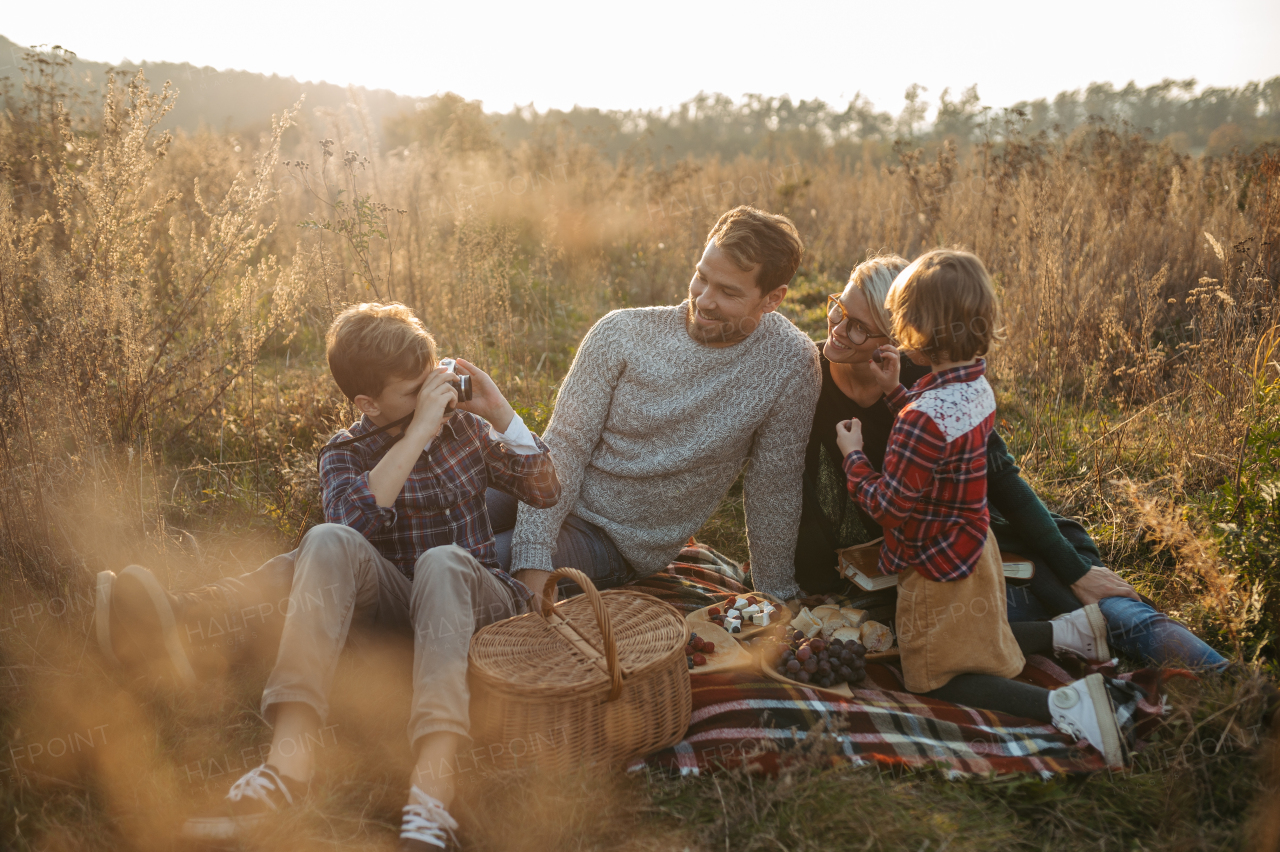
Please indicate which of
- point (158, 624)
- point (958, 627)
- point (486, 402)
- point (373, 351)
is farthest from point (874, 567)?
point (158, 624)

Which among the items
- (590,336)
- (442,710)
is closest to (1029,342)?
(590,336)

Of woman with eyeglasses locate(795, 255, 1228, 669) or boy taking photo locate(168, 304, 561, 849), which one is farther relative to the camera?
woman with eyeglasses locate(795, 255, 1228, 669)

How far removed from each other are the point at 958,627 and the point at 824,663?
0.38 metres

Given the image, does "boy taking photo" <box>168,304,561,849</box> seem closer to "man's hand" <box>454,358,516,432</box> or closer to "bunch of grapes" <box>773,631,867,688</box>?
"man's hand" <box>454,358,516,432</box>

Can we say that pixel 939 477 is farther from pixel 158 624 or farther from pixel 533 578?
pixel 158 624

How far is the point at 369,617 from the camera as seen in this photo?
2.02 m

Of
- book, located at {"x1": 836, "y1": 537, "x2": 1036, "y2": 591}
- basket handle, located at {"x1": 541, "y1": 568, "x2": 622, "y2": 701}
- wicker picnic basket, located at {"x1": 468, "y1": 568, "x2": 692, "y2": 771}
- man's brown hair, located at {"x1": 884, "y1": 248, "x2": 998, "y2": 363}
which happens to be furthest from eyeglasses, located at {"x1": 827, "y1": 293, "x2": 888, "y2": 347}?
basket handle, located at {"x1": 541, "y1": 568, "x2": 622, "y2": 701}

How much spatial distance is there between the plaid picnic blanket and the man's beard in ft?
3.34

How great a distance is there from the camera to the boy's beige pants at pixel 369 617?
173 centimetres

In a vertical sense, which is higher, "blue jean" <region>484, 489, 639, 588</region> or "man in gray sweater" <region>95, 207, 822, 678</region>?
"man in gray sweater" <region>95, 207, 822, 678</region>

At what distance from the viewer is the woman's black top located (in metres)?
2.38

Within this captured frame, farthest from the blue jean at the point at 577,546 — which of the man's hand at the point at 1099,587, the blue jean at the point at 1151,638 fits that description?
the man's hand at the point at 1099,587

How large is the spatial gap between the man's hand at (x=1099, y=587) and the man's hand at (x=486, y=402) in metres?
1.79

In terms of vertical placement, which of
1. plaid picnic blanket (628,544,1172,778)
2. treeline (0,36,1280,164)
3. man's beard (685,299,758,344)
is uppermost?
treeline (0,36,1280,164)
